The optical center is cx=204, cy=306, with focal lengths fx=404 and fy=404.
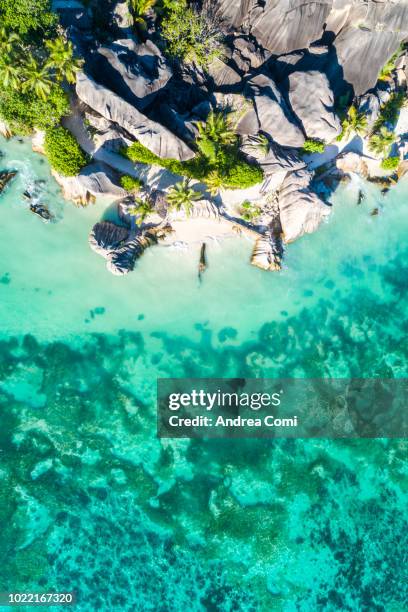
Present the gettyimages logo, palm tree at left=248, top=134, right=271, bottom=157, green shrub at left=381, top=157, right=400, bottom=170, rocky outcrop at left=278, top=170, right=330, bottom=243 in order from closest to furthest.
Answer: palm tree at left=248, top=134, right=271, bottom=157 → rocky outcrop at left=278, top=170, right=330, bottom=243 → the gettyimages logo → green shrub at left=381, top=157, right=400, bottom=170

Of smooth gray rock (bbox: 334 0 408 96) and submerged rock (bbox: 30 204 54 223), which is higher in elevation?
smooth gray rock (bbox: 334 0 408 96)

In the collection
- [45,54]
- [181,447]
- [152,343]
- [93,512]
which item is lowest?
[93,512]

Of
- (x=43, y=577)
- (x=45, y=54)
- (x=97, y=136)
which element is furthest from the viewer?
(x=43, y=577)

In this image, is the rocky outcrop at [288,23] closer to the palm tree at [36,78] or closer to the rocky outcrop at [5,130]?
the palm tree at [36,78]

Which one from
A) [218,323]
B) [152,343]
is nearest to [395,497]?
[218,323]

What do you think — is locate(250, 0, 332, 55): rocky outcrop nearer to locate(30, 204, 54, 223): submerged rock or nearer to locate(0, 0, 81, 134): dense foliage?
locate(0, 0, 81, 134): dense foliage

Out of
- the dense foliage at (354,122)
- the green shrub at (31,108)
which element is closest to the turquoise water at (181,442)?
the green shrub at (31,108)

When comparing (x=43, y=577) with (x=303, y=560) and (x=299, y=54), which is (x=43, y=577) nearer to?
(x=303, y=560)

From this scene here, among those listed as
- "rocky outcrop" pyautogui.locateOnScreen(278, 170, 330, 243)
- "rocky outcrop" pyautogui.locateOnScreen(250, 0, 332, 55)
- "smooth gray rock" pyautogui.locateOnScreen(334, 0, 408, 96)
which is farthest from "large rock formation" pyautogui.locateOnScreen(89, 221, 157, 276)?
"smooth gray rock" pyautogui.locateOnScreen(334, 0, 408, 96)
